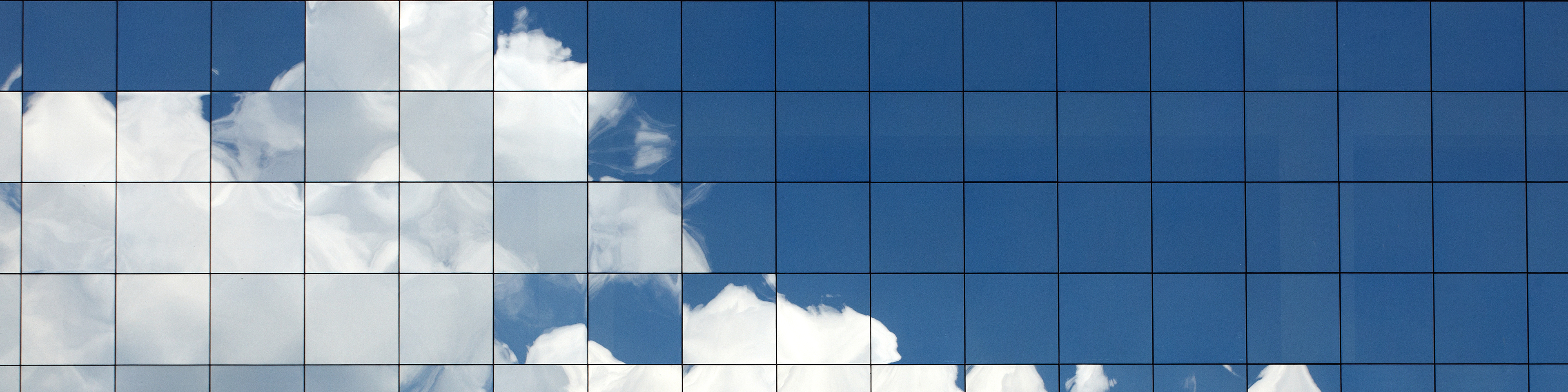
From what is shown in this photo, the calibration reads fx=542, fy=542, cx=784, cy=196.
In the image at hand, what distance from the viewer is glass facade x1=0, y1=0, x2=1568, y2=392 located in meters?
3.10

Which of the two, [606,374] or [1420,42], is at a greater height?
[1420,42]

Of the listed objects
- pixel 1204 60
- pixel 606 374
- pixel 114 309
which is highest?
pixel 1204 60

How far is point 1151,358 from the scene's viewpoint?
3.12 meters

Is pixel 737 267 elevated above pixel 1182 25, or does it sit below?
below

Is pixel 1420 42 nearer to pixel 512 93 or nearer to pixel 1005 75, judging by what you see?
pixel 1005 75

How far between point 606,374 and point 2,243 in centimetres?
357

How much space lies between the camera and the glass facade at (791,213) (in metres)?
3.10

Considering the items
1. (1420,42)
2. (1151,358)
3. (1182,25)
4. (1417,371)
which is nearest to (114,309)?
(1151,358)

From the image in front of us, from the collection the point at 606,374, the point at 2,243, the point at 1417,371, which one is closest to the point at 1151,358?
the point at 1417,371

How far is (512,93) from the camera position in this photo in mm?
3137

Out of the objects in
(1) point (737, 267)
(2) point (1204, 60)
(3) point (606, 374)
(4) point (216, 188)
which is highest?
(2) point (1204, 60)

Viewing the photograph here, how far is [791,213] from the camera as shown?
311 cm

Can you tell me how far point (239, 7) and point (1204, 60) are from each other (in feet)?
18.5

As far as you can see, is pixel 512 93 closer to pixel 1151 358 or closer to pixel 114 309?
pixel 114 309
